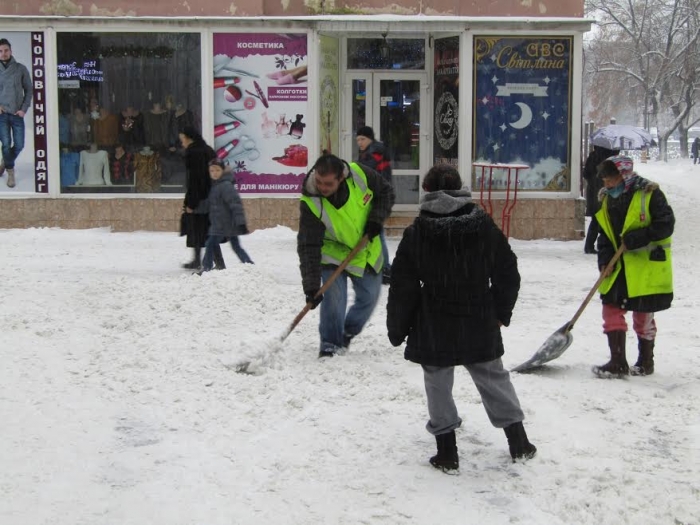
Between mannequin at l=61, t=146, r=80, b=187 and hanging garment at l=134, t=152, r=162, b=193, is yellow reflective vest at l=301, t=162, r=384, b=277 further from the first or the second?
mannequin at l=61, t=146, r=80, b=187

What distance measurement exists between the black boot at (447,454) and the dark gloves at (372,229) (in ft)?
7.46

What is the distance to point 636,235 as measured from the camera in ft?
22.3

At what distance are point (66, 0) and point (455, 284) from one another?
458 inches

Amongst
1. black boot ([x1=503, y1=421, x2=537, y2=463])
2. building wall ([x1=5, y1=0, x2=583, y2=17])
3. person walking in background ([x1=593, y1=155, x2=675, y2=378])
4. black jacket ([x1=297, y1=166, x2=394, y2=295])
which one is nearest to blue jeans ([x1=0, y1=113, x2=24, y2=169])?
building wall ([x1=5, y1=0, x2=583, y2=17])

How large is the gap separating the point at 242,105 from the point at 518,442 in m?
10.8

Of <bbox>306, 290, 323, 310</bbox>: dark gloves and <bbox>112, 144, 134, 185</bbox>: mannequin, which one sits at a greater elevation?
<bbox>112, 144, 134, 185</bbox>: mannequin

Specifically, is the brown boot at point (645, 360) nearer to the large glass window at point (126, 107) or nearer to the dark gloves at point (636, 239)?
the dark gloves at point (636, 239)

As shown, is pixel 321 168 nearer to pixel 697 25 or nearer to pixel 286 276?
pixel 286 276

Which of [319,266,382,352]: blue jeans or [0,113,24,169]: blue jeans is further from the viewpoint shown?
[0,113,24,169]: blue jeans

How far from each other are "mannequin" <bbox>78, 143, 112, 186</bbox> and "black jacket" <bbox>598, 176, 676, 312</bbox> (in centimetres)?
991

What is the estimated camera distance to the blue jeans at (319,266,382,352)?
742cm

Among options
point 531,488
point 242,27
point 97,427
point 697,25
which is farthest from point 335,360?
point 697,25

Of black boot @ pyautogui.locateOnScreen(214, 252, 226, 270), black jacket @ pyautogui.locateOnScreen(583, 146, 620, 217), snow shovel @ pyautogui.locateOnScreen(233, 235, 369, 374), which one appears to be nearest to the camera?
snow shovel @ pyautogui.locateOnScreen(233, 235, 369, 374)

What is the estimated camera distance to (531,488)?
16.1 ft
